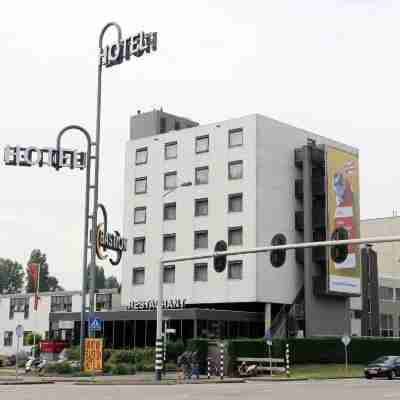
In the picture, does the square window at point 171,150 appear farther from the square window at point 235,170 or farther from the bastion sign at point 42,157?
the bastion sign at point 42,157

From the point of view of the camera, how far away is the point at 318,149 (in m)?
72.1

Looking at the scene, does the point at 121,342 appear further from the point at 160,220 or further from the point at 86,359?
the point at 86,359

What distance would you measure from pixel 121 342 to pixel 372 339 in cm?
2108

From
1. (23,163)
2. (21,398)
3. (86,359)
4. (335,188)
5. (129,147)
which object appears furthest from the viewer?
(129,147)

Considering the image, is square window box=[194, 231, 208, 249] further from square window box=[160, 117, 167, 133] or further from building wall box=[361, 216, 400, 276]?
building wall box=[361, 216, 400, 276]

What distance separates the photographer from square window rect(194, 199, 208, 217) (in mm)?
71688

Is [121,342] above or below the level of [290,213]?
below

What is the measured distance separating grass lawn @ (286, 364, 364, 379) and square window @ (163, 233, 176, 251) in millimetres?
18692

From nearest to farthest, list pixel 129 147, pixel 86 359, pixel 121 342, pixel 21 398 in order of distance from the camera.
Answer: pixel 21 398
pixel 86 359
pixel 121 342
pixel 129 147

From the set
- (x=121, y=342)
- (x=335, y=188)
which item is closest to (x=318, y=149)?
(x=335, y=188)

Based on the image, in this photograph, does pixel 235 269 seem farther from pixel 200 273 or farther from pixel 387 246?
pixel 387 246

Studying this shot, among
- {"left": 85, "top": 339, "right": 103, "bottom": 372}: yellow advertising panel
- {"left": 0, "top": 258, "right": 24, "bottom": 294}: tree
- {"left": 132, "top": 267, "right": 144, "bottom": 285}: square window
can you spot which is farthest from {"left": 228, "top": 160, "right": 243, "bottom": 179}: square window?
{"left": 0, "top": 258, "right": 24, "bottom": 294}: tree

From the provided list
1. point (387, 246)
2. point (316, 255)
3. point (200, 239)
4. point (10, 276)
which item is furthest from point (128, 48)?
point (10, 276)

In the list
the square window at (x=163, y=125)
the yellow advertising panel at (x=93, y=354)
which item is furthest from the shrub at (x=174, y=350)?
the square window at (x=163, y=125)
